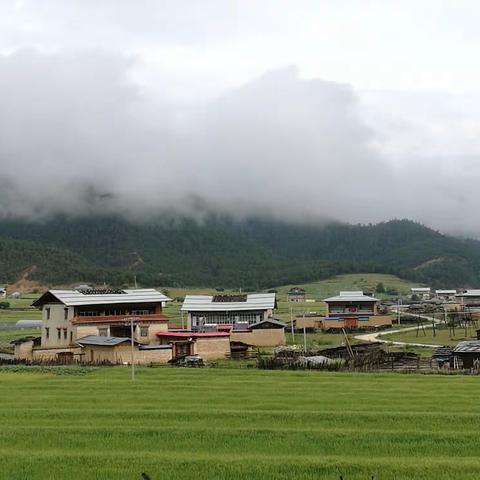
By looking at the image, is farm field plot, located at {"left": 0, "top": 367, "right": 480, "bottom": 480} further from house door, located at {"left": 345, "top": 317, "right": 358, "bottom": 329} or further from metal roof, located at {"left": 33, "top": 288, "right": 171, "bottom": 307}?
house door, located at {"left": 345, "top": 317, "right": 358, "bottom": 329}

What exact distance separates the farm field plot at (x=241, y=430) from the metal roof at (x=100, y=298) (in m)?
29.1

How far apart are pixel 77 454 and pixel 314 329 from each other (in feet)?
236

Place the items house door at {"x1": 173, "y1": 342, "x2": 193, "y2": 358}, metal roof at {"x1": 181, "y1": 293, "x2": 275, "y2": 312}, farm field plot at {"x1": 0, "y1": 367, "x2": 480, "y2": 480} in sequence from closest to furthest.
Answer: farm field plot at {"x1": 0, "y1": 367, "x2": 480, "y2": 480} → house door at {"x1": 173, "y1": 342, "x2": 193, "y2": 358} → metal roof at {"x1": 181, "y1": 293, "x2": 275, "y2": 312}

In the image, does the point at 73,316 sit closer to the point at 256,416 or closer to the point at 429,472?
the point at 256,416

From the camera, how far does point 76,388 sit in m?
33.1

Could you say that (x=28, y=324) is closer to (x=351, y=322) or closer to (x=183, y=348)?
(x=351, y=322)

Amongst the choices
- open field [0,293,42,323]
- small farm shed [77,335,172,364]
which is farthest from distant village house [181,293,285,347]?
open field [0,293,42,323]

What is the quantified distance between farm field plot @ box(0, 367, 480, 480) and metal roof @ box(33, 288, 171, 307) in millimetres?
29136

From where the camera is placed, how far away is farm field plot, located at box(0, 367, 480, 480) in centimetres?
1719

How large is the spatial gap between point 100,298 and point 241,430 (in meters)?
45.5

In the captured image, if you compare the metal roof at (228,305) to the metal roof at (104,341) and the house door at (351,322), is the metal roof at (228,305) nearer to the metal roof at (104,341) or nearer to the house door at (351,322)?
the house door at (351,322)

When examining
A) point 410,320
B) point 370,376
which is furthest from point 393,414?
point 410,320

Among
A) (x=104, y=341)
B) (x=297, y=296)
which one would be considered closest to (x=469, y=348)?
(x=104, y=341)

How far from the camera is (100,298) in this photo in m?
65.1
